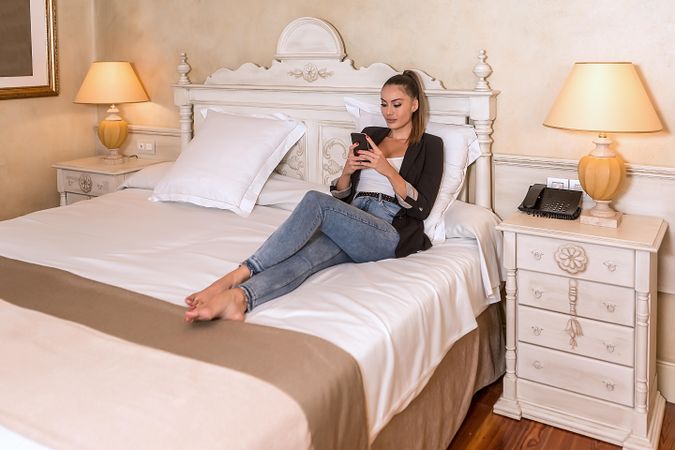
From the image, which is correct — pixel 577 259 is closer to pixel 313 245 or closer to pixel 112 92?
pixel 313 245

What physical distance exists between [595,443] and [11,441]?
191cm

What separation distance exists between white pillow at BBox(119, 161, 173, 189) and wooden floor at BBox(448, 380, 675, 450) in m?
1.89

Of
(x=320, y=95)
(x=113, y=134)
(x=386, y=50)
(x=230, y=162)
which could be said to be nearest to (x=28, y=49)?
(x=113, y=134)

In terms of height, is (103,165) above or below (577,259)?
above

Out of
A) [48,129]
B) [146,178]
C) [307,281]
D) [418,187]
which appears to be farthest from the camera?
[48,129]

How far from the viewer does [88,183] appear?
3.60m

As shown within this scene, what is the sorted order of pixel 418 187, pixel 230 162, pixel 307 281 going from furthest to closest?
pixel 230 162, pixel 418 187, pixel 307 281

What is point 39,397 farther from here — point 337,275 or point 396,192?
point 396,192

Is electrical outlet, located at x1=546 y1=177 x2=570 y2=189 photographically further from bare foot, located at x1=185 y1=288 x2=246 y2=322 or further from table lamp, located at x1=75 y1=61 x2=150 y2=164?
table lamp, located at x1=75 y1=61 x2=150 y2=164

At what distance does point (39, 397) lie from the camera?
1.28m

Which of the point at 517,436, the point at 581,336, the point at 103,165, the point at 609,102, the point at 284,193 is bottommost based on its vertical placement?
the point at 517,436

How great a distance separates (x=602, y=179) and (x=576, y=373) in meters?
0.70

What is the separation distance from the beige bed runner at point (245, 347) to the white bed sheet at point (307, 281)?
8 centimetres

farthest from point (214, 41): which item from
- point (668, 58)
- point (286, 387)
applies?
point (286, 387)
